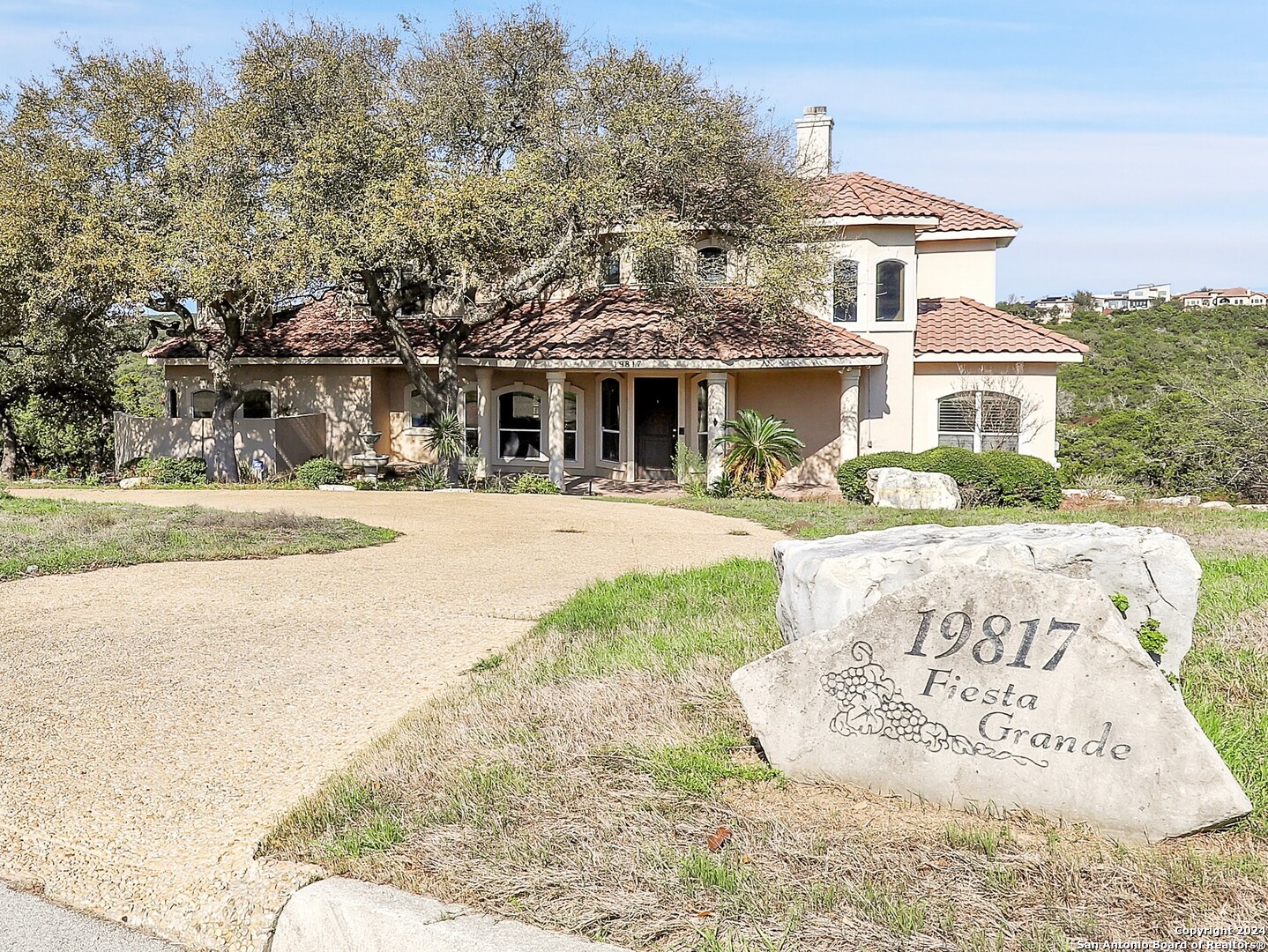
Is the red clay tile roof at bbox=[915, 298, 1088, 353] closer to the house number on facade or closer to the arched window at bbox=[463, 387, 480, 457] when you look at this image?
the arched window at bbox=[463, 387, 480, 457]

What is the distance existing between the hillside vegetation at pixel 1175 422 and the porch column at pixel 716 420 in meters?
7.23

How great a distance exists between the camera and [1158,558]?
4766 millimetres

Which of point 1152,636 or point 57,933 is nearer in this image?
point 57,933

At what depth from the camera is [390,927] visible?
3412 millimetres

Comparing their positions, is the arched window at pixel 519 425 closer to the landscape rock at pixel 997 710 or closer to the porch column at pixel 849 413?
the porch column at pixel 849 413

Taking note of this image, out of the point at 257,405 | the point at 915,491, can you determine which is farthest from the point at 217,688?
the point at 257,405

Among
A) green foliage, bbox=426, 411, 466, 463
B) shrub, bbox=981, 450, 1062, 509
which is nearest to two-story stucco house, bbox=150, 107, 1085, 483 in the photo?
green foliage, bbox=426, 411, 466, 463

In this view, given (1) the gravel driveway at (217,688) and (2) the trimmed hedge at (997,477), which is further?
(2) the trimmed hedge at (997,477)

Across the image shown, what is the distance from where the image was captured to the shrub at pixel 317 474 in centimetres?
2169

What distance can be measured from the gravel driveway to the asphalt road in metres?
0.08

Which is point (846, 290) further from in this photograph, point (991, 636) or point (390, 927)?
point (390, 927)

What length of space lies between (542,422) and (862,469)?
8388 mm

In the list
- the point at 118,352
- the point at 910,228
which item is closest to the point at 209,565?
the point at 910,228

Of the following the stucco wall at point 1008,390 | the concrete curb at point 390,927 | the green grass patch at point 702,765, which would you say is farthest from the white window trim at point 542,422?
the concrete curb at point 390,927
